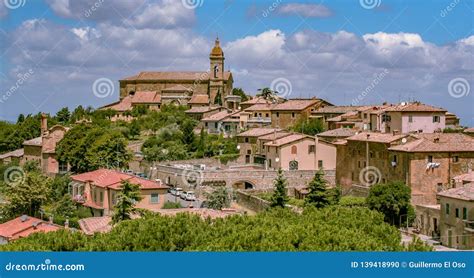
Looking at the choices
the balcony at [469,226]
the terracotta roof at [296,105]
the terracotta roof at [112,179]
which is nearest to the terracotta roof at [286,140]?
the terracotta roof at [112,179]

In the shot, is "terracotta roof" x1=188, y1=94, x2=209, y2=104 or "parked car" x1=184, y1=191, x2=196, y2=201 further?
"terracotta roof" x1=188, y1=94, x2=209, y2=104

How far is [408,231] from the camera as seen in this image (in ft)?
126

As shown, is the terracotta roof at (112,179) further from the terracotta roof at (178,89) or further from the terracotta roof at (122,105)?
the terracotta roof at (178,89)

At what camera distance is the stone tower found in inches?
3675

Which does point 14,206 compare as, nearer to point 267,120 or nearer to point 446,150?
point 446,150

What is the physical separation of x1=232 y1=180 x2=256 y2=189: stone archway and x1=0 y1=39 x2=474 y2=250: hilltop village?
67 millimetres

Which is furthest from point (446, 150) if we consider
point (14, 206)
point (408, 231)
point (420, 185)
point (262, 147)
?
point (14, 206)

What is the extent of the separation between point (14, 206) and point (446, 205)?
72.9 ft

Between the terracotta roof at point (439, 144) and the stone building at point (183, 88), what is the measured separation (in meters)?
43.9

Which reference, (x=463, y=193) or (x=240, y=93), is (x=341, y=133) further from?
(x=240, y=93)

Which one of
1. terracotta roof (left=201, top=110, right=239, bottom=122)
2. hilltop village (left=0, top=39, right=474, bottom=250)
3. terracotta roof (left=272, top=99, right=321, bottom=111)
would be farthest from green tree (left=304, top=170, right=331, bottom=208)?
terracotta roof (left=201, top=110, right=239, bottom=122)

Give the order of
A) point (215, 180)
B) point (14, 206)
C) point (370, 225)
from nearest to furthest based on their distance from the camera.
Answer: point (370, 225), point (14, 206), point (215, 180)

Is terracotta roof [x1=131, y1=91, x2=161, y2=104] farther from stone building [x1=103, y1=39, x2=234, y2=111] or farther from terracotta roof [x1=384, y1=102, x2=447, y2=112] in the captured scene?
terracotta roof [x1=384, y1=102, x2=447, y2=112]

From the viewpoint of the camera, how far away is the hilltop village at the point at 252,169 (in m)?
37.0
